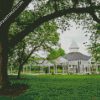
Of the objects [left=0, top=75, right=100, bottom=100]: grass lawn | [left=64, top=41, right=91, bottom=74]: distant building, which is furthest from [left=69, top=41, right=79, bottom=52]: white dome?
[left=0, top=75, right=100, bottom=100]: grass lawn

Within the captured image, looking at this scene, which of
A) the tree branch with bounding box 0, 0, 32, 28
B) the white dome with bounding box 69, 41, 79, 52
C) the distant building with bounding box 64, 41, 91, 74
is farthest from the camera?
the white dome with bounding box 69, 41, 79, 52

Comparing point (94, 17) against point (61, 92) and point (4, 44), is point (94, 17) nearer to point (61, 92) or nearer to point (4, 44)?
point (61, 92)

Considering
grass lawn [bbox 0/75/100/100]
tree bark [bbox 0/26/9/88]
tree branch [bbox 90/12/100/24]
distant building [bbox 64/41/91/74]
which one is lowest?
grass lawn [bbox 0/75/100/100]

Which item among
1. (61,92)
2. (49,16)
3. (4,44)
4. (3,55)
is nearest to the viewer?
(49,16)

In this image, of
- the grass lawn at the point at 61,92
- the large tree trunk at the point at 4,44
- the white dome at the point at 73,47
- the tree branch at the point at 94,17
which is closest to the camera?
the grass lawn at the point at 61,92

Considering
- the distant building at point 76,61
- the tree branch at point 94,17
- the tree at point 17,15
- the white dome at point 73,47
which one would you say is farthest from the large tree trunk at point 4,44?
the white dome at point 73,47

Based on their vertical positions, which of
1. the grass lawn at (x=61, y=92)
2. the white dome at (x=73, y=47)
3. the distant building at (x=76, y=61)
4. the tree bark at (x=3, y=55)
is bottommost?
the grass lawn at (x=61, y=92)

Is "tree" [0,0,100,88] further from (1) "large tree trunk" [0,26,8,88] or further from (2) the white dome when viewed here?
(2) the white dome

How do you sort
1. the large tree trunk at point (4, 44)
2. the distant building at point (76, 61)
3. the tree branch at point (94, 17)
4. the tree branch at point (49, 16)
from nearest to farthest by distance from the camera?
the tree branch at point (49, 16) < the tree branch at point (94, 17) < the large tree trunk at point (4, 44) < the distant building at point (76, 61)

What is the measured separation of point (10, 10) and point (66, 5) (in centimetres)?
397

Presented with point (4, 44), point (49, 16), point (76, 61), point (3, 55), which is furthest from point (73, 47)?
point (49, 16)

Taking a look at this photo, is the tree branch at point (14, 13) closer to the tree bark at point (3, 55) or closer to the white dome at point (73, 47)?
the tree bark at point (3, 55)

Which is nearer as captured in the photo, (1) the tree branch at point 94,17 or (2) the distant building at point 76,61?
(1) the tree branch at point 94,17

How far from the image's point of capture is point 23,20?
31.2m
